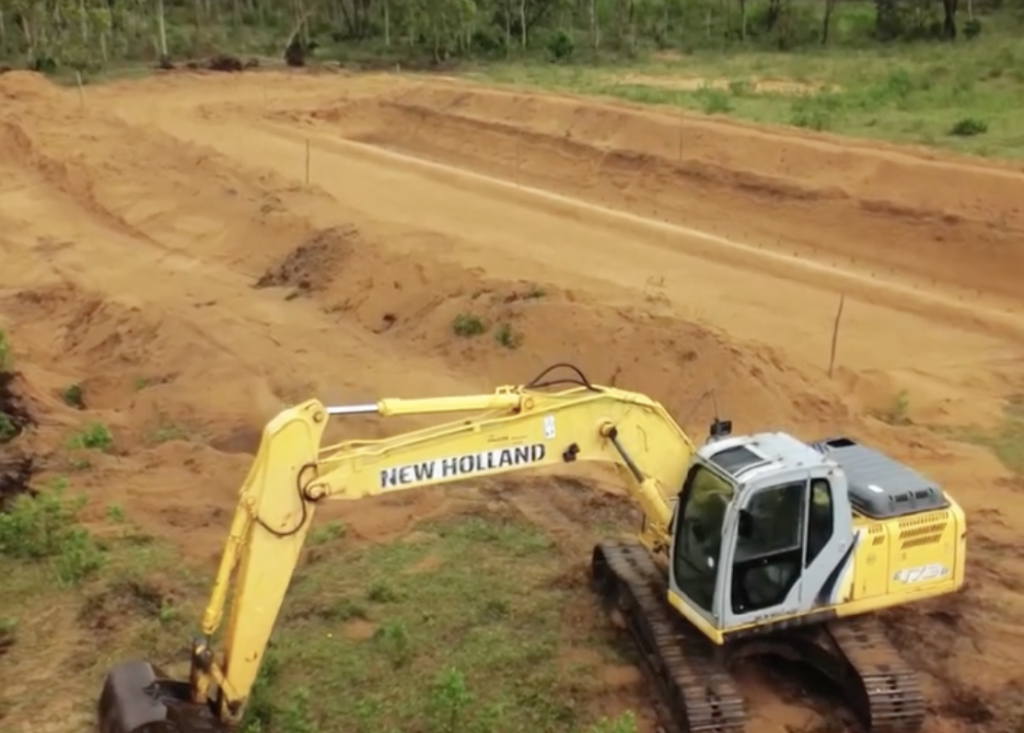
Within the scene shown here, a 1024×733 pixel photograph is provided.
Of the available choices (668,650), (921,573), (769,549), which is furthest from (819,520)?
(668,650)

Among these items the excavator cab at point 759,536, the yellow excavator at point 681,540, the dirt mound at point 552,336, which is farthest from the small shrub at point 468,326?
the excavator cab at point 759,536

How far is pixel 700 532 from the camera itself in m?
9.99

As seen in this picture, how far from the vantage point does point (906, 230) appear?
2498 centimetres

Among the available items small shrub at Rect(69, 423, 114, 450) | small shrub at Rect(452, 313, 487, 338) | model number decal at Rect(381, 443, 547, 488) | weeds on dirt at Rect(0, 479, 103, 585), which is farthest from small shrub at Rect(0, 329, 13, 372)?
model number decal at Rect(381, 443, 547, 488)

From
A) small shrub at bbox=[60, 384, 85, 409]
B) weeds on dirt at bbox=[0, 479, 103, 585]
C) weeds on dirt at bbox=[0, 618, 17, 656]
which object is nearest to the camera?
weeds on dirt at bbox=[0, 618, 17, 656]

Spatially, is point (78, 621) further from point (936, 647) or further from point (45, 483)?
point (936, 647)

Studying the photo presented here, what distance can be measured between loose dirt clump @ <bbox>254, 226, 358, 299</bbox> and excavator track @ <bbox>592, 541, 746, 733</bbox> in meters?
12.2

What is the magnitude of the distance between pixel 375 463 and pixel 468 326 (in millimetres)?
10861

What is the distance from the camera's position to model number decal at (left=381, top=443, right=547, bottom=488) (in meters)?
9.16

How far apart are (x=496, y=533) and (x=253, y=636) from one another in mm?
4888

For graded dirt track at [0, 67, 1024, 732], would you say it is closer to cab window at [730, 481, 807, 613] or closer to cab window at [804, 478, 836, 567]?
cab window at [730, 481, 807, 613]

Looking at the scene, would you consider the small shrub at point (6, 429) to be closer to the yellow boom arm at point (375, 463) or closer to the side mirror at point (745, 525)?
the yellow boom arm at point (375, 463)

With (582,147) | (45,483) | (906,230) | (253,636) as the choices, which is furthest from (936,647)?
(582,147)

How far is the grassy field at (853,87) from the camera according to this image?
101 ft
